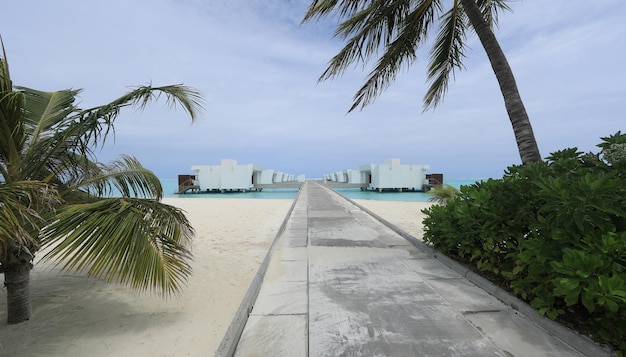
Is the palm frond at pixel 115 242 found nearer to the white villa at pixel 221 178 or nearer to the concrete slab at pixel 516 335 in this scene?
the concrete slab at pixel 516 335

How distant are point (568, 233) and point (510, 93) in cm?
316

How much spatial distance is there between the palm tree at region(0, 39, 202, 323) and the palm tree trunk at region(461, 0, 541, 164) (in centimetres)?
480

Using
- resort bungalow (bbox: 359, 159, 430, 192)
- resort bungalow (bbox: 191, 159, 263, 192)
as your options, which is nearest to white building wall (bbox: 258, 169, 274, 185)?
resort bungalow (bbox: 191, 159, 263, 192)

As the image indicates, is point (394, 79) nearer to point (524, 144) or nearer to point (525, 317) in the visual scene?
point (524, 144)

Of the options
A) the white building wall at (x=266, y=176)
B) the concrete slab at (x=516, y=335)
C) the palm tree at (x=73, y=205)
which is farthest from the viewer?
the white building wall at (x=266, y=176)


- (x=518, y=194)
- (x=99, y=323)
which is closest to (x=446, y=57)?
(x=518, y=194)

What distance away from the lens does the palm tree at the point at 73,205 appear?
2719 millimetres

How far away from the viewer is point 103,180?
→ 4.42 meters

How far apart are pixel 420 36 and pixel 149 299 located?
295 inches

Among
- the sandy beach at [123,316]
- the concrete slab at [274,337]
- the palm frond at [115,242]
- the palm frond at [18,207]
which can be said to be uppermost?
the palm frond at [18,207]

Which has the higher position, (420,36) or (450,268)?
(420,36)

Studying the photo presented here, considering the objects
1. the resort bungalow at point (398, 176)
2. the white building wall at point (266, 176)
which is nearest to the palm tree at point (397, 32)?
the resort bungalow at point (398, 176)

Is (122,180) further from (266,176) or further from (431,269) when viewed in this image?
(266,176)

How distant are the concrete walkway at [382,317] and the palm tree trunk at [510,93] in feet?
7.21
